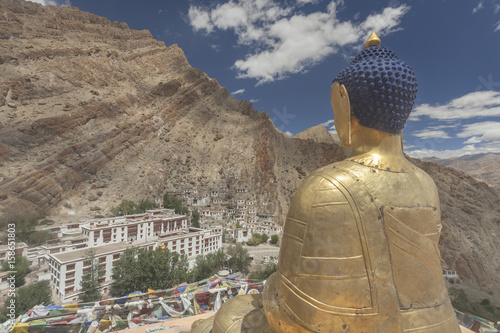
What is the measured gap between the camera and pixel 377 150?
7.74 ft

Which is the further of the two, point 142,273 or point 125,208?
point 125,208

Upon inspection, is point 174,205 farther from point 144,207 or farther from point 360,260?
point 360,260

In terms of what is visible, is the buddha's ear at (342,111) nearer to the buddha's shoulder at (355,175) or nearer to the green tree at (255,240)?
the buddha's shoulder at (355,175)

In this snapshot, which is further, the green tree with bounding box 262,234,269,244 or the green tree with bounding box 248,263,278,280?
the green tree with bounding box 262,234,269,244

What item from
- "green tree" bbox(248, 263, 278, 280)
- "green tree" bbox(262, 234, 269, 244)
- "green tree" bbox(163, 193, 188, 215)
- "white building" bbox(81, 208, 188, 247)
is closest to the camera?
"green tree" bbox(248, 263, 278, 280)

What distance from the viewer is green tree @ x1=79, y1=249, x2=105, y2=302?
16.6 meters

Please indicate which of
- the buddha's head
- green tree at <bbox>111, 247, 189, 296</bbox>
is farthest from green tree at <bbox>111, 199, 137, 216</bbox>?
the buddha's head

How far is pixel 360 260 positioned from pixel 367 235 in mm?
203

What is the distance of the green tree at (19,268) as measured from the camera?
710 inches

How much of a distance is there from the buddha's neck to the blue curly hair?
0.22 ft

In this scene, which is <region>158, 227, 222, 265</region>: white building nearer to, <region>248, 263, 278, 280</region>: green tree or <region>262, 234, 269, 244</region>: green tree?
<region>248, 263, 278, 280</region>: green tree

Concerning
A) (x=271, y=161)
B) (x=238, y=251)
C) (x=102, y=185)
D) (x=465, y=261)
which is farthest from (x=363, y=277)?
(x=271, y=161)

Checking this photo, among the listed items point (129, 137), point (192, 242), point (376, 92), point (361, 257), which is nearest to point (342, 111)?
point (376, 92)

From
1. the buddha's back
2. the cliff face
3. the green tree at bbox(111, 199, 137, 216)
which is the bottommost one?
the green tree at bbox(111, 199, 137, 216)
